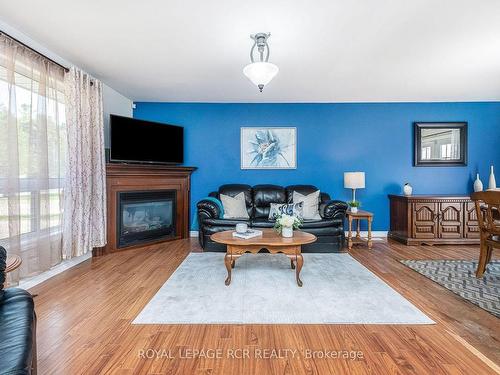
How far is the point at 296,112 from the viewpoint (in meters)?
4.81

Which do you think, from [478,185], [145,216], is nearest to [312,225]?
[145,216]

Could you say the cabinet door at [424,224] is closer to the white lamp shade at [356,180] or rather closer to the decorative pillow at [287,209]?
the white lamp shade at [356,180]

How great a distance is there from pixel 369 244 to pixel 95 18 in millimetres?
4407

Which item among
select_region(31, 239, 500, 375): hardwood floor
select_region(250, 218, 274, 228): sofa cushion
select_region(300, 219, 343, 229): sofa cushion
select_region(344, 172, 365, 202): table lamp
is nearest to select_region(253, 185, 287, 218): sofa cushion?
select_region(250, 218, 274, 228): sofa cushion

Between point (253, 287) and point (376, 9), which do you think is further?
point (253, 287)

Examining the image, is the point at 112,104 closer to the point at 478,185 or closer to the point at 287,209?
the point at 287,209

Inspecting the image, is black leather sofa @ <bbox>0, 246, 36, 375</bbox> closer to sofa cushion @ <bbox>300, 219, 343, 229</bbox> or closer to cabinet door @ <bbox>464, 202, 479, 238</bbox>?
sofa cushion @ <bbox>300, 219, 343, 229</bbox>

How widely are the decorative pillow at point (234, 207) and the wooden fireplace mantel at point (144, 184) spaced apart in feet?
2.70

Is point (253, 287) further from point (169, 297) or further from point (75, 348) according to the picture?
point (75, 348)

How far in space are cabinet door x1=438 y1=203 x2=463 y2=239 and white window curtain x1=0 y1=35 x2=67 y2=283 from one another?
5477 mm

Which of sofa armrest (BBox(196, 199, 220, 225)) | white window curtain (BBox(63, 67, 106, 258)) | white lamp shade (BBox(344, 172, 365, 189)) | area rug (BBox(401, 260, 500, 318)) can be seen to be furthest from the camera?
white lamp shade (BBox(344, 172, 365, 189))

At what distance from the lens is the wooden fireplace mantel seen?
12.3 feet

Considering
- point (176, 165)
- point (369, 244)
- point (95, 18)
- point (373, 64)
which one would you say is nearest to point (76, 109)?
point (95, 18)

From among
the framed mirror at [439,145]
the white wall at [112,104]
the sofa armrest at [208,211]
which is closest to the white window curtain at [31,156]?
the white wall at [112,104]
